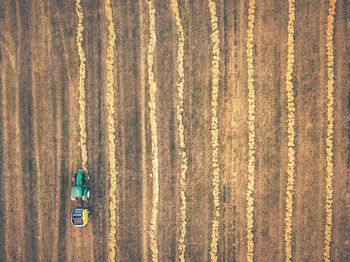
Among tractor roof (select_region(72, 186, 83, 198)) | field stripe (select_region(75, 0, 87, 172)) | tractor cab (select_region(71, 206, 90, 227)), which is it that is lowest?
tractor cab (select_region(71, 206, 90, 227))

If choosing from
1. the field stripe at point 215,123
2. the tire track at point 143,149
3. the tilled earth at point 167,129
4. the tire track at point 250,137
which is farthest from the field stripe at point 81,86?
the tire track at point 250,137

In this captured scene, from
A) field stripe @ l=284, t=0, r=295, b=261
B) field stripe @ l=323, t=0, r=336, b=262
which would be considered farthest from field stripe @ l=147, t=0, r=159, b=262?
field stripe @ l=323, t=0, r=336, b=262

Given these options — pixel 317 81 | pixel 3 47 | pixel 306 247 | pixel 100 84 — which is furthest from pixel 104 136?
pixel 306 247

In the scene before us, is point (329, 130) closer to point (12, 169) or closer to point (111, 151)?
point (111, 151)

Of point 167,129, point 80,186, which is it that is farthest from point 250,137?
point 80,186

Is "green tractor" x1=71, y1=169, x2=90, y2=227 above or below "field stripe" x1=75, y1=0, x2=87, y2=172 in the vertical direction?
below

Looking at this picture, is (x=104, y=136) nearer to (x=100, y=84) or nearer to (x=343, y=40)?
(x=100, y=84)

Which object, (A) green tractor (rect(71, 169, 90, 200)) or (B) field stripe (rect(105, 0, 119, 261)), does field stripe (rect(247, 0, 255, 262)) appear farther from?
(A) green tractor (rect(71, 169, 90, 200))
